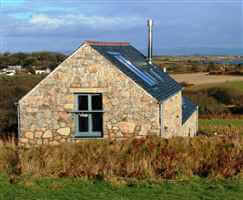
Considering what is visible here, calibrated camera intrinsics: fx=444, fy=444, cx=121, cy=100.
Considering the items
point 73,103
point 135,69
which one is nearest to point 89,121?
point 73,103

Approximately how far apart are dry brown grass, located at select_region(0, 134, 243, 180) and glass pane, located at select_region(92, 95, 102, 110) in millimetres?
2692

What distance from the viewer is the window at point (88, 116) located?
46.7ft

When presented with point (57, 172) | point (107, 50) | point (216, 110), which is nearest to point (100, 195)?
A: point (57, 172)

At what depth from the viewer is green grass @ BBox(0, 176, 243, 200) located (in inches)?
321

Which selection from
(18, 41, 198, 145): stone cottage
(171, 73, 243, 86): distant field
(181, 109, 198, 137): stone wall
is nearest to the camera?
(18, 41, 198, 145): stone cottage

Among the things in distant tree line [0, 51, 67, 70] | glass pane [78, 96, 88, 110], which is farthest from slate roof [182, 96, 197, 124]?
distant tree line [0, 51, 67, 70]

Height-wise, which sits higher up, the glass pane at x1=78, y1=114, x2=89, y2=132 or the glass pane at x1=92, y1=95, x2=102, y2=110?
the glass pane at x1=92, y1=95, x2=102, y2=110

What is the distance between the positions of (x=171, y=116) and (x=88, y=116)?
2.95 m

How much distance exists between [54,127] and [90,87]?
5.73 ft

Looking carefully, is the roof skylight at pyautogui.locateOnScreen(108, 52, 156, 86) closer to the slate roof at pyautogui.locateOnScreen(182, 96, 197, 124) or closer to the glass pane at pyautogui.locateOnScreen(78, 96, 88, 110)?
the glass pane at pyautogui.locateOnScreen(78, 96, 88, 110)

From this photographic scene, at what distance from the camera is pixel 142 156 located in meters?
10.6

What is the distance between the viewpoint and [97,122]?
567 inches

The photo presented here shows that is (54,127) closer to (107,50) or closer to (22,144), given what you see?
(22,144)

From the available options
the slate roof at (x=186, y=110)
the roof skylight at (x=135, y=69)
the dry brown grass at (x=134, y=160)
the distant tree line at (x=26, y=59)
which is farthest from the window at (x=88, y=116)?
the distant tree line at (x=26, y=59)
